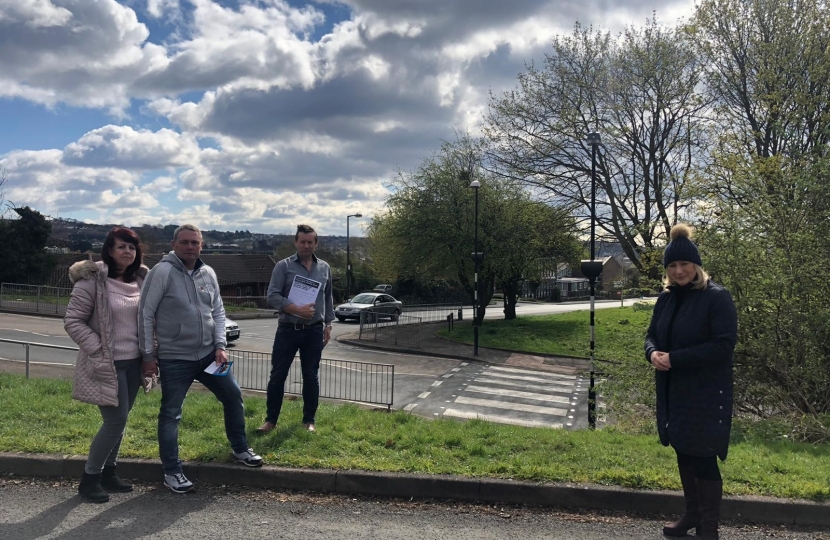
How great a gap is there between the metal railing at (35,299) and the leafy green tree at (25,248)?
314 inches

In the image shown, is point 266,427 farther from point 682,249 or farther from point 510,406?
point 510,406

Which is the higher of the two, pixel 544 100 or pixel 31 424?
pixel 544 100

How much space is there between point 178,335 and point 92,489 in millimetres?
1148

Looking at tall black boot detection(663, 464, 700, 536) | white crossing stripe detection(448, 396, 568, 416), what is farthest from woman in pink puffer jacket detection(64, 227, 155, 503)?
white crossing stripe detection(448, 396, 568, 416)

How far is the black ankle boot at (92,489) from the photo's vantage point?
393 centimetres

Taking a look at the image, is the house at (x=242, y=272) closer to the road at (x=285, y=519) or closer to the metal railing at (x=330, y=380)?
the metal railing at (x=330, y=380)

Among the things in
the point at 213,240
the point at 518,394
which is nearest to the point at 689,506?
the point at 518,394

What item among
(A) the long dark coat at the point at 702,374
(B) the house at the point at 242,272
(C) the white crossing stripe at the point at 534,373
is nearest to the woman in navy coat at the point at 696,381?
(A) the long dark coat at the point at 702,374

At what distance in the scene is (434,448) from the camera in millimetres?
4828

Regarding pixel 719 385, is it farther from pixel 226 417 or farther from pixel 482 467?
pixel 226 417

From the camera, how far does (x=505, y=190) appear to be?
90.6 ft

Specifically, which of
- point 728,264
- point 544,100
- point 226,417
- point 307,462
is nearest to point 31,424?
point 226,417

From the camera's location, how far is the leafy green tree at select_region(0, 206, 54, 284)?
115ft

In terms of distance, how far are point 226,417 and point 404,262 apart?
23.8 m
